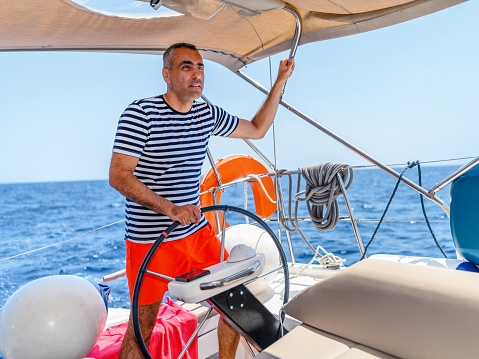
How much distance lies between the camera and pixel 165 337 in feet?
6.54

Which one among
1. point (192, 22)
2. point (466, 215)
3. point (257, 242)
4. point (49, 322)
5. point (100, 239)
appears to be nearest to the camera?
point (466, 215)

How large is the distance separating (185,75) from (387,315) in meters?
1.12

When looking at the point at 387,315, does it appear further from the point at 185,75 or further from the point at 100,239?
the point at 100,239

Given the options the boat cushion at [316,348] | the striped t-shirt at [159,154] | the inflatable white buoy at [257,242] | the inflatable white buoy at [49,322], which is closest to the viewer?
the boat cushion at [316,348]

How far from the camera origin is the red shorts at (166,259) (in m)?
1.74

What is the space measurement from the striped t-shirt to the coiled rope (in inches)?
30.2

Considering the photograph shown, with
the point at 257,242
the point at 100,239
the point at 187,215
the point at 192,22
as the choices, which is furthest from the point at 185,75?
the point at 100,239

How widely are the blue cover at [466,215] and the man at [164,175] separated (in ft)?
2.71

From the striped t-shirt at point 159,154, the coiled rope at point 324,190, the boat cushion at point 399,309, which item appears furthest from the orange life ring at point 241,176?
the boat cushion at point 399,309

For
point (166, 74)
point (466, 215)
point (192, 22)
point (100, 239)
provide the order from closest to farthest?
1. point (466, 215)
2. point (166, 74)
3. point (192, 22)
4. point (100, 239)

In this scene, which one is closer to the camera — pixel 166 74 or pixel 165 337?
pixel 166 74

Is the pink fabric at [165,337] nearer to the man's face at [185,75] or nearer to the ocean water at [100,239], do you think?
the ocean water at [100,239]

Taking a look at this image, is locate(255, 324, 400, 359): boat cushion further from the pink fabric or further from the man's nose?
the man's nose

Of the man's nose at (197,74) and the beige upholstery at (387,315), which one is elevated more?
the man's nose at (197,74)
